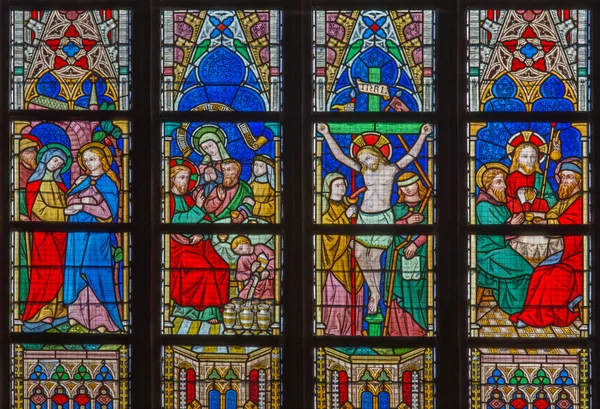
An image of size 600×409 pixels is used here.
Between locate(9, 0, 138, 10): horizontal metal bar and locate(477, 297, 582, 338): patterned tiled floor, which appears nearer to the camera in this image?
locate(477, 297, 582, 338): patterned tiled floor

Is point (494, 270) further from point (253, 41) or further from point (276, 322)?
point (253, 41)

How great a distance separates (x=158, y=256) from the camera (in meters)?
5.07

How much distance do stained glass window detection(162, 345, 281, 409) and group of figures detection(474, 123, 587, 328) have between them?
60.5 inches

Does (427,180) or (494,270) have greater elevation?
(427,180)

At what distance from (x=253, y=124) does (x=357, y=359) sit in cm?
176

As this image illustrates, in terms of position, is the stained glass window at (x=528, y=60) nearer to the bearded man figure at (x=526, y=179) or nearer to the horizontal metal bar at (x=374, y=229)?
the bearded man figure at (x=526, y=179)

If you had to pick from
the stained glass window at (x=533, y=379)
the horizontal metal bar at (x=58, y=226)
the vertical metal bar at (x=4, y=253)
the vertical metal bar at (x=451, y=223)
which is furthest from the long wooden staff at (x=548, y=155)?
the vertical metal bar at (x=4, y=253)

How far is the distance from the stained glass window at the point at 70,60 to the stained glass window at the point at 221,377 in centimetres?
179

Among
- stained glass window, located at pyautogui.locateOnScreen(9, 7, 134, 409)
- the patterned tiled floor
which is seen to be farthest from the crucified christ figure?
stained glass window, located at pyautogui.locateOnScreen(9, 7, 134, 409)

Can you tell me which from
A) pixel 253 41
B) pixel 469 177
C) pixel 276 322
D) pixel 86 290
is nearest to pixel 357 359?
pixel 276 322

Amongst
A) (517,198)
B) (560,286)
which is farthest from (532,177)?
(560,286)

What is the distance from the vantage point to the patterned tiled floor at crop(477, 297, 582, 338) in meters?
4.98

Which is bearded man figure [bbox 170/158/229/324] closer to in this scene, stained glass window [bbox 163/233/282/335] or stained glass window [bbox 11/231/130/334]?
stained glass window [bbox 163/233/282/335]

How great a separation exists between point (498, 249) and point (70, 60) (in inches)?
127
